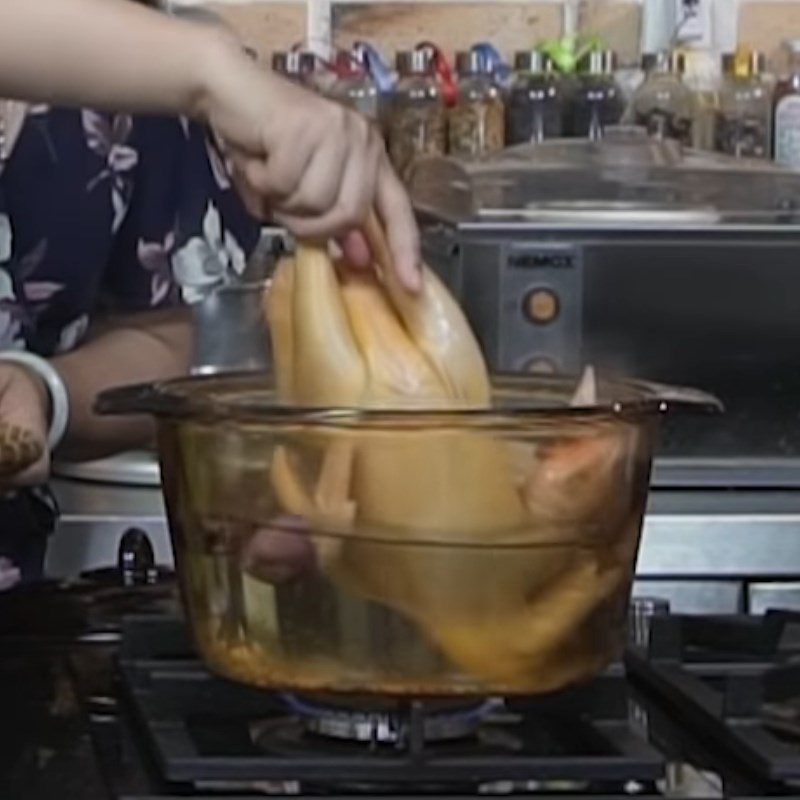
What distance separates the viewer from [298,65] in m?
1.84

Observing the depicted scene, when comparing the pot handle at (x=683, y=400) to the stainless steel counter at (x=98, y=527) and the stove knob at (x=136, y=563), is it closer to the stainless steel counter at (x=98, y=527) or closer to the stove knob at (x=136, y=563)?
the stove knob at (x=136, y=563)

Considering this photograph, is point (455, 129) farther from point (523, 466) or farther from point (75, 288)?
point (523, 466)

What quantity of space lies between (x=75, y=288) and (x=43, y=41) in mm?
508

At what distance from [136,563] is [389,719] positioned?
12.9 inches

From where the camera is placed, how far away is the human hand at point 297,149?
0.72 metres

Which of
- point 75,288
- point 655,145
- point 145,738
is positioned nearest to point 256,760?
point 145,738

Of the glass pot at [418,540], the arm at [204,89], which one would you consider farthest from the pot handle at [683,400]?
the arm at [204,89]

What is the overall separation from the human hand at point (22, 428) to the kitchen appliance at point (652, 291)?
1.36 ft

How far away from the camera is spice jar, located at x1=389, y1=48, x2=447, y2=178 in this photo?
6.01 ft

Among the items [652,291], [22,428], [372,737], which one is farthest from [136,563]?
[652,291]

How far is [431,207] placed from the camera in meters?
1.64

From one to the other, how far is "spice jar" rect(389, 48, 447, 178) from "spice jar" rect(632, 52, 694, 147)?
17cm

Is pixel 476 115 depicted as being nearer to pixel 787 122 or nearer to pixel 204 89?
pixel 787 122

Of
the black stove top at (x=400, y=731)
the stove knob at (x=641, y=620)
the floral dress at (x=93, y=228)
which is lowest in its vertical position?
the stove knob at (x=641, y=620)
